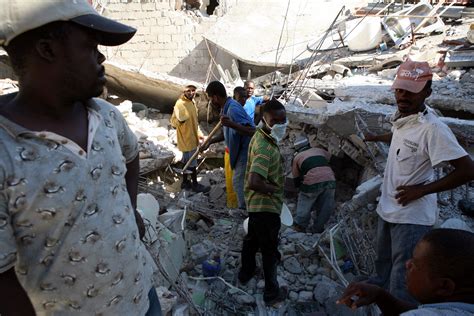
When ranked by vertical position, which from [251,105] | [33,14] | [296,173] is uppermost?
[33,14]

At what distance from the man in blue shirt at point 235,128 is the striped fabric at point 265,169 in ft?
4.30

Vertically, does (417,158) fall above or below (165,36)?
above

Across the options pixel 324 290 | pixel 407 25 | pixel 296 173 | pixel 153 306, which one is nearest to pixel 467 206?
pixel 324 290

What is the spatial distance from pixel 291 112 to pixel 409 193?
116 inches

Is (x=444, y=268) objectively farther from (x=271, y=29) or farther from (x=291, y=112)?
(x=271, y=29)

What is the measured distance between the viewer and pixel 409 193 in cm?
232

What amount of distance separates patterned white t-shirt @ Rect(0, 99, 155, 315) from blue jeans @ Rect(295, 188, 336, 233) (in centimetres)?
325

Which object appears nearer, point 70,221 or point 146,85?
point 70,221

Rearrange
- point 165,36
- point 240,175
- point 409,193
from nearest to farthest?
point 409,193, point 240,175, point 165,36

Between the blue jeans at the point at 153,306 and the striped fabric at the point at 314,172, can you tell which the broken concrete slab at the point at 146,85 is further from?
the blue jeans at the point at 153,306

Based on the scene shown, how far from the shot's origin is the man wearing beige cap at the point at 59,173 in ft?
3.34

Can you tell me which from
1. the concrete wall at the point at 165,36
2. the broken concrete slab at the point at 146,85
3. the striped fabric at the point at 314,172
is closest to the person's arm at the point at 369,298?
the striped fabric at the point at 314,172

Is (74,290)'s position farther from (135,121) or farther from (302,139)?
(135,121)

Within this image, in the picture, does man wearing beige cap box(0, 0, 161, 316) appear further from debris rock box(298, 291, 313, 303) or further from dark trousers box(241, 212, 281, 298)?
debris rock box(298, 291, 313, 303)
